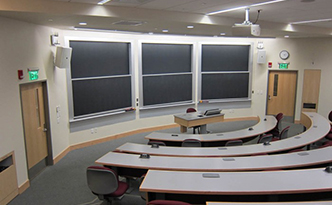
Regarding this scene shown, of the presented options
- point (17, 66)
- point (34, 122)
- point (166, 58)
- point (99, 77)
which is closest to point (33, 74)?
point (17, 66)

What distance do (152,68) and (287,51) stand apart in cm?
544

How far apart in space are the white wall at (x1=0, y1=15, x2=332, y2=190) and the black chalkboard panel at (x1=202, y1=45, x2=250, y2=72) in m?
0.32

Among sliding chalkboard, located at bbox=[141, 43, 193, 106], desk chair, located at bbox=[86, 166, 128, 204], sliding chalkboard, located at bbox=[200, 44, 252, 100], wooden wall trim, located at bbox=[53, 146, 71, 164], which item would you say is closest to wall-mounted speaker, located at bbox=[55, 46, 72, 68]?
wooden wall trim, located at bbox=[53, 146, 71, 164]

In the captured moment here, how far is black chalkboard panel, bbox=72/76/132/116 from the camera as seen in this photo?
736 centimetres

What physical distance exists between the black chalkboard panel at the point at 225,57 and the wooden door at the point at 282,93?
49.4 inches

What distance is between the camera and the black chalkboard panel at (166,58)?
8.96m

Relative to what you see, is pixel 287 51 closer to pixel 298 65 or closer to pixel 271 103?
pixel 298 65

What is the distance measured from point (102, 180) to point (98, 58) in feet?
15.7

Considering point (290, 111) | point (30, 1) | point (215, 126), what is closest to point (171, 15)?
point (30, 1)

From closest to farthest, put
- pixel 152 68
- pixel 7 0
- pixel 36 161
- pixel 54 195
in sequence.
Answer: pixel 7 0 < pixel 54 195 < pixel 36 161 < pixel 152 68

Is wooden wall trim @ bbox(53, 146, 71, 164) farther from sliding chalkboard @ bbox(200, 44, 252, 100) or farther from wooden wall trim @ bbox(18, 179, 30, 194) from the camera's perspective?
sliding chalkboard @ bbox(200, 44, 252, 100)

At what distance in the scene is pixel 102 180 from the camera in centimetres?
378

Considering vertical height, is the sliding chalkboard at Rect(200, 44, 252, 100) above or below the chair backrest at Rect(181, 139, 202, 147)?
above

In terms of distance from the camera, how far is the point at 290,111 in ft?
34.4
